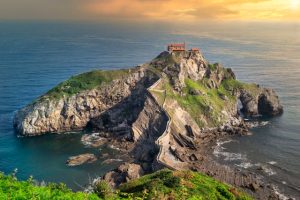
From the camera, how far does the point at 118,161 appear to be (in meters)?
81.4

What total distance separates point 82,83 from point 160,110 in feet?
84.7

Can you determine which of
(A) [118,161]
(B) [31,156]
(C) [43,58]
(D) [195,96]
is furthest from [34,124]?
(C) [43,58]

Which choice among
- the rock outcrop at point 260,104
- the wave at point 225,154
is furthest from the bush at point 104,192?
the rock outcrop at point 260,104

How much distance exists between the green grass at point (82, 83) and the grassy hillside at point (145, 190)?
188 feet

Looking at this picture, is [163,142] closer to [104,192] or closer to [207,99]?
[207,99]

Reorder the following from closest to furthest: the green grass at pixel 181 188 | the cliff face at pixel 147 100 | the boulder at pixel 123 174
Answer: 1. the green grass at pixel 181 188
2. the boulder at pixel 123 174
3. the cliff face at pixel 147 100

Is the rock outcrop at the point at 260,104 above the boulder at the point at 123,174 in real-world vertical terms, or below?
above

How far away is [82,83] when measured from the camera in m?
105

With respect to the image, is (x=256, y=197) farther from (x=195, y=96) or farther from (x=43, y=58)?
(x=43, y=58)

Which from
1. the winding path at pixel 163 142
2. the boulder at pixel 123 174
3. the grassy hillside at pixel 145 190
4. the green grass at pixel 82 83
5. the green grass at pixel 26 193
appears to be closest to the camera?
the green grass at pixel 26 193

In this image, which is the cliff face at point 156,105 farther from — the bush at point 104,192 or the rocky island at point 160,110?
the bush at point 104,192

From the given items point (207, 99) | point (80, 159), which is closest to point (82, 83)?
point (80, 159)

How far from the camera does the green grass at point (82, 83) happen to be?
10106 centimetres

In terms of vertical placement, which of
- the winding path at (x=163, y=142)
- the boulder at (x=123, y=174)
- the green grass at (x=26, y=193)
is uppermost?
the green grass at (x=26, y=193)
